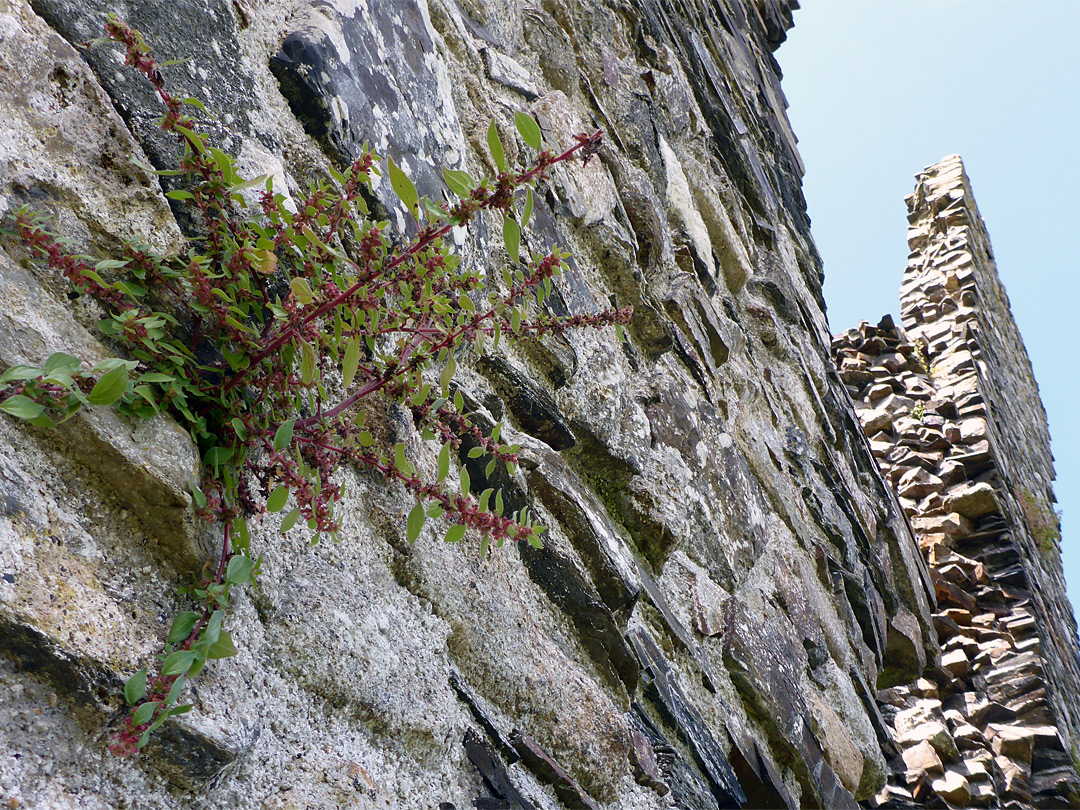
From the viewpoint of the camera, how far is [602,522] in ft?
4.89

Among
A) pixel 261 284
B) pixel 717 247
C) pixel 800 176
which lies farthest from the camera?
pixel 800 176

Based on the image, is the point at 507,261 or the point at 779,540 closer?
the point at 507,261

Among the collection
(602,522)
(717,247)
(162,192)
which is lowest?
(602,522)

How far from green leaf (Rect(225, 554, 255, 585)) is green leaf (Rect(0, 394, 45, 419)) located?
0.71ft

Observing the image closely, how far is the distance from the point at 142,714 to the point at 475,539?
0.61 meters

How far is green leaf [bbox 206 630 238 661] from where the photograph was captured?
0.71 meters

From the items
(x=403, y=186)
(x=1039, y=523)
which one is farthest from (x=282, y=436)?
(x=1039, y=523)

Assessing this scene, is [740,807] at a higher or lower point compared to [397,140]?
lower

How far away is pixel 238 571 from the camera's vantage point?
76 cm

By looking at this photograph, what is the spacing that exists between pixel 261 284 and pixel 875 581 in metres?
3.07

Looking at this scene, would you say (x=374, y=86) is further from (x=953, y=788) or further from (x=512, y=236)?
(x=953, y=788)

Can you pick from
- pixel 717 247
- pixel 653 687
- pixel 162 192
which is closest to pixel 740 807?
pixel 653 687

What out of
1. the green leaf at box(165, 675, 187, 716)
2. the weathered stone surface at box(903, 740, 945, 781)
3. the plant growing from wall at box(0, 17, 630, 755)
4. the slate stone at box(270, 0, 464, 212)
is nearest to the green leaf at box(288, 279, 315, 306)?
the plant growing from wall at box(0, 17, 630, 755)

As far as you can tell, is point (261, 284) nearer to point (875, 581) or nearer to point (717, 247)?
point (717, 247)
